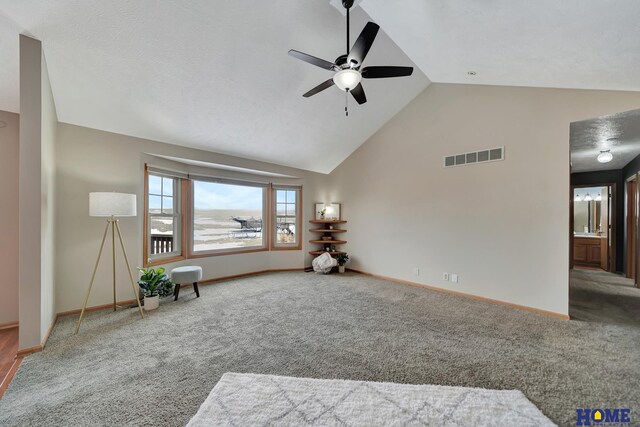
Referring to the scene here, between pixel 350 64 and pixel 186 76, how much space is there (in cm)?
203

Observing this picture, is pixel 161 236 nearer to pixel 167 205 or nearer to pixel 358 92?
pixel 167 205

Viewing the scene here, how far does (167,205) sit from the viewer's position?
459cm

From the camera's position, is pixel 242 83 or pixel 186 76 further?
pixel 242 83

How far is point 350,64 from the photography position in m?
2.27

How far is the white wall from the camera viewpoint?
249cm

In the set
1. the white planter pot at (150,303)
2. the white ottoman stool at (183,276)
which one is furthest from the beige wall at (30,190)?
the white ottoman stool at (183,276)

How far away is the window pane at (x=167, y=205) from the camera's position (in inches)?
Answer: 177

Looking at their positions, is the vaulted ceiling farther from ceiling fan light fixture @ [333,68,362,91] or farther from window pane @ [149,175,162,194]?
ceiling fan light fixture @ [333,68,362,91]

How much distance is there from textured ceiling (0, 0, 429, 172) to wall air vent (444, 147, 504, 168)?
4.69 feet

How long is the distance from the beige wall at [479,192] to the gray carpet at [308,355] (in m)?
0.65

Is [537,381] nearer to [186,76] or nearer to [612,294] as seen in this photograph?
[612,294]

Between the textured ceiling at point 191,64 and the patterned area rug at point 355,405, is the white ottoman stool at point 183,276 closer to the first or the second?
the textured ceiling at point 191,64

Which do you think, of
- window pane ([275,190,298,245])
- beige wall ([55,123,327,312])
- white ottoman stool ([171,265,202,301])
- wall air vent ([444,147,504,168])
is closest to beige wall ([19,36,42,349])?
beige wall ([55,123,327,312])

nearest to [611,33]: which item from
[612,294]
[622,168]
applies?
[612,294]
